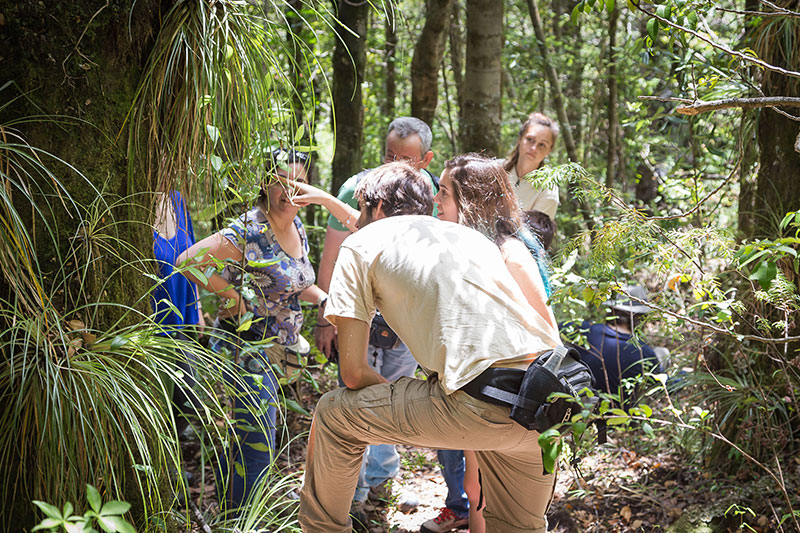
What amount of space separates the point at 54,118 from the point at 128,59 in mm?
291

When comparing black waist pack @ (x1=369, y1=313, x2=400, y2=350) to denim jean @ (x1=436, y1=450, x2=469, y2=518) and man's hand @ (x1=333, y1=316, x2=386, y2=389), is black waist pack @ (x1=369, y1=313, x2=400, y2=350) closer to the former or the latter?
denim jean @ (x1=436, y1=450, x2=469, y2=518)

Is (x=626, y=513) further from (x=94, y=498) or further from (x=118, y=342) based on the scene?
(x=94, y=498)

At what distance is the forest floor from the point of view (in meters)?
3.05

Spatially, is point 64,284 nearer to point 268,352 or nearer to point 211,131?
point 211,131

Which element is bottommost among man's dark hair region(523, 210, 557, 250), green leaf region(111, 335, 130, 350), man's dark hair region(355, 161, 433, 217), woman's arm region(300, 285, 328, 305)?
woman's arm region(300, 285, 328, 305)

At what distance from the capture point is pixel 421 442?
2.14 m

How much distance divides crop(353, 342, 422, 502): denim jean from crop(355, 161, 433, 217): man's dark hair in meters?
1.11

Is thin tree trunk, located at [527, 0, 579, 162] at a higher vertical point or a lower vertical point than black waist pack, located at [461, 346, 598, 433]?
higher

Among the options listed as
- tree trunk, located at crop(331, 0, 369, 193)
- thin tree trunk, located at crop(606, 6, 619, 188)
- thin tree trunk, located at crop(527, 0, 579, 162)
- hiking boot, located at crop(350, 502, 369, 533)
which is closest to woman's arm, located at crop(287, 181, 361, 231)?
hiking boot, located at crop(350, 502, 369, 533)

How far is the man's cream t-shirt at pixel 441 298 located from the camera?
2.02m

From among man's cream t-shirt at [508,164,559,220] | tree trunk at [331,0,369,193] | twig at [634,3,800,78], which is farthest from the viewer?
tree trunk at [331,0,369,193]

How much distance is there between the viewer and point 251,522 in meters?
2.29

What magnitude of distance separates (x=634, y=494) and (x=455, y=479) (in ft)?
3.11

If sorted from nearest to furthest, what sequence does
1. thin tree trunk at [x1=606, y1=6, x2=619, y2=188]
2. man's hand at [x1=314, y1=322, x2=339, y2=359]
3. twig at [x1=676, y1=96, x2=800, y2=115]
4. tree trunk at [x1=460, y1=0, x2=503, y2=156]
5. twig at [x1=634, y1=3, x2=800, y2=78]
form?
1. twig at [x1=676, y1=96, x2=800, y2=115]
2. twig at [x1=634, y1=3, x2=800, y2=78]
3. man's hand at [x1=314, y1=322, x2=339, y2=359]
4. tree trunk at [x1=460, y1=0, x2=503, y2=156]
5. thin tree trunk at [x1=606, y1=6, x2=619, y2=188]
